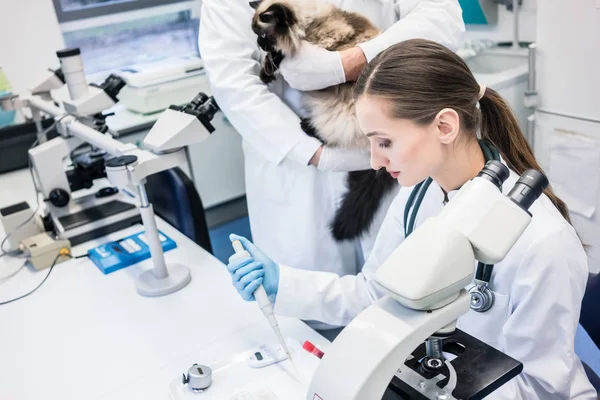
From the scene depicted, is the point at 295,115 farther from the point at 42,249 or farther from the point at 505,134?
the point at 42,249

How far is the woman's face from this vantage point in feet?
3.23

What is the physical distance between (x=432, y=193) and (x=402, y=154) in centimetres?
27

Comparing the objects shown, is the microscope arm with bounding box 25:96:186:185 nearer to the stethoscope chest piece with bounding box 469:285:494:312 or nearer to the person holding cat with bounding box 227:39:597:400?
the person holding cat with bounding box 227:39:597:400

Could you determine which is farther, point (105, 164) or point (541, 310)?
point (105, 164)

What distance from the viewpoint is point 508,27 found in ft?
9.13

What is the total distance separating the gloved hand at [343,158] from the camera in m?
1.49

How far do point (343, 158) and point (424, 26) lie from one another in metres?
0.40

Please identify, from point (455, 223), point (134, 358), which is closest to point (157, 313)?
point (134, 358)

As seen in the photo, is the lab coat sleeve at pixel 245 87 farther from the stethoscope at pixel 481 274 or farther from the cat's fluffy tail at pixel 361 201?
the stethoscope at pixel 481 274

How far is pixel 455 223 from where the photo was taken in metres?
0.64

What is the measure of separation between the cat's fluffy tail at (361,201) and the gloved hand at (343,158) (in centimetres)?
9

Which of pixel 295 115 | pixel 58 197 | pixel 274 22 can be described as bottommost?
pixel 58 197

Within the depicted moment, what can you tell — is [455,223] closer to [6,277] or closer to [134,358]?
[134,358]

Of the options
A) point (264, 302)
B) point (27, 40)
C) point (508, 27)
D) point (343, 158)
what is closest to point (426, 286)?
point (264, 302)
